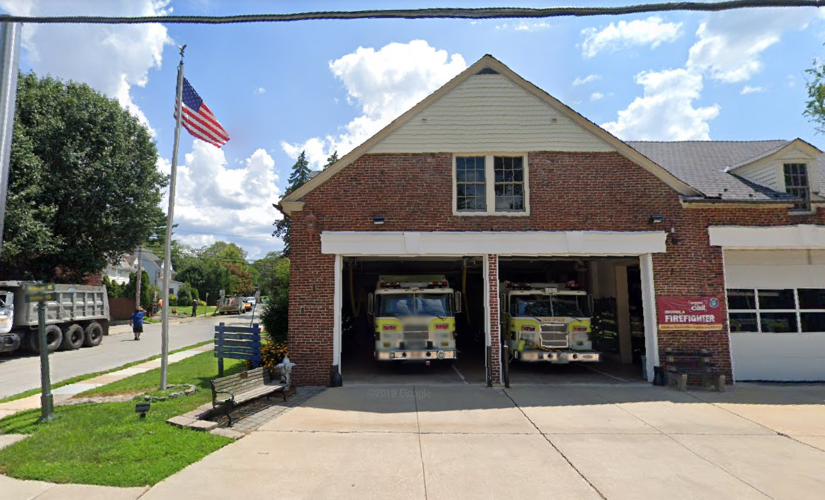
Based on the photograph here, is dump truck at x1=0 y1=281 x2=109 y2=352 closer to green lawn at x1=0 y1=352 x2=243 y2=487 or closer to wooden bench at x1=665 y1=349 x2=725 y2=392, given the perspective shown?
green lawn at x1=0 y1=352 x2=243 y2=487

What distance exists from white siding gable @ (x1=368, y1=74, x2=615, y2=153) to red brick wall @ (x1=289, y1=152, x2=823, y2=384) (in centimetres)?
27

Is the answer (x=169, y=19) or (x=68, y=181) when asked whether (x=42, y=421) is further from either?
(x=68, y=181)

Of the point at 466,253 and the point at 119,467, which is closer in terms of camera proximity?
the point at 119,467

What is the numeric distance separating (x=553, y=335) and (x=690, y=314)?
335 cm

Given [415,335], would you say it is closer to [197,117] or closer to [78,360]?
[197,117]

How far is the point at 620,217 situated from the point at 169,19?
10.5 m

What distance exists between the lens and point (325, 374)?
1062 cm

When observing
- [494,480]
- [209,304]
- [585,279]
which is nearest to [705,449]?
[494,480]

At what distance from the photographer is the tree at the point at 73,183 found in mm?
20578

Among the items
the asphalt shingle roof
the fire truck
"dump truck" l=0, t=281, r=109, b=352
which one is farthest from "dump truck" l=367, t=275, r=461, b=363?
"dump truck" l=0, t=281, r=109, b=352

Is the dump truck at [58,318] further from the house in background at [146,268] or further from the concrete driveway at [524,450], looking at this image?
the house in background at [146,268]

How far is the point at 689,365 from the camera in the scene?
1080cm

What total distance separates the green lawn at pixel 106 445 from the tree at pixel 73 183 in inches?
659

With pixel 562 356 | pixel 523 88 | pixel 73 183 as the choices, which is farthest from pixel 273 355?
pixel 73 183
